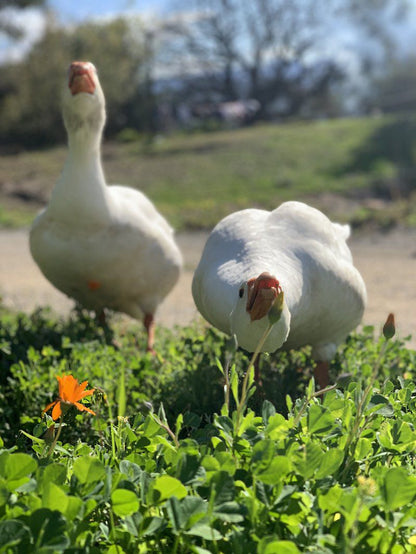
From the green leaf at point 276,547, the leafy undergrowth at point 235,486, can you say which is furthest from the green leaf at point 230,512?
the green leaf at point 276,547

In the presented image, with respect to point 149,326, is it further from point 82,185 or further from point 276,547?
point 276,547

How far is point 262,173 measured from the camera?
51.0 ft

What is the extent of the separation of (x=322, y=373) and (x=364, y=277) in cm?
450

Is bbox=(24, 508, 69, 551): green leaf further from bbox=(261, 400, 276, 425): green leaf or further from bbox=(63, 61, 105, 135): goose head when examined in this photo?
bbox=(63, 61, 105, 135): goose head

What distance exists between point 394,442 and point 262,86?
3218 centimetres

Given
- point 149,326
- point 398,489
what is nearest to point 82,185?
point 149,326

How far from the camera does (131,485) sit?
6.48ft

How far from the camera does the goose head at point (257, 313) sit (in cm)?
246

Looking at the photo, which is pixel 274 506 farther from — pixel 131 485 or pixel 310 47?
pixel 310 47

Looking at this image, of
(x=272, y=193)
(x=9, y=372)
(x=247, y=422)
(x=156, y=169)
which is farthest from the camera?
(x=156, y=169)

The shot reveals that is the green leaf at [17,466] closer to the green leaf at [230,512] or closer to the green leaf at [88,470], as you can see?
the green leaf at [88,470]

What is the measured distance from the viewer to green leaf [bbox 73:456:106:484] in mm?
1933

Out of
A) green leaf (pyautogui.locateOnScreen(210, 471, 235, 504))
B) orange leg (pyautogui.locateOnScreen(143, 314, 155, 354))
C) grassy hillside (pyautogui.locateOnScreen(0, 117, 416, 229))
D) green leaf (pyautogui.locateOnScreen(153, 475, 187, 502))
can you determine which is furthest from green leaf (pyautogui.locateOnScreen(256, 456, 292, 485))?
grassy hillside (pyautogui.locateOnScreen(0, 117, 416, 229))

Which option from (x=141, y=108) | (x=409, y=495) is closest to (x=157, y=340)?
(x=409, y=495)
